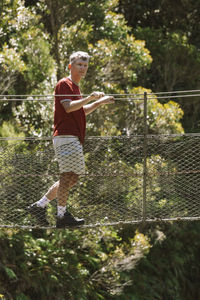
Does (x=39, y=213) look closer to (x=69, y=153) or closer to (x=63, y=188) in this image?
(x=63, y=188)

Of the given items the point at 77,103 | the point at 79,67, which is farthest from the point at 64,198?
the point at 79,67

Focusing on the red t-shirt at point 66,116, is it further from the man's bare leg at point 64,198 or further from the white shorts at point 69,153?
the man's bare leg at point 64,198

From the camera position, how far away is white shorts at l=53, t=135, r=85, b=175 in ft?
7.84

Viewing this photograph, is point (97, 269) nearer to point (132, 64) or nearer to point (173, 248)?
point (173, 248)

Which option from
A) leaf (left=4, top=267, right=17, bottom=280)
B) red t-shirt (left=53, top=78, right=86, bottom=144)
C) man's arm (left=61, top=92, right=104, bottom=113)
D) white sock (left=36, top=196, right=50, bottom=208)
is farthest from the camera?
leaf (left=4, top=267, right=17, bottom=280)

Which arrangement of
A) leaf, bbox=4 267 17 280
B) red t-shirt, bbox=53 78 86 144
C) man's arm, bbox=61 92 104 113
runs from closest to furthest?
man's arm, bbox=61 92 104 113 → red t-shirt, bbox=53 78 86 144 → leaf, bbox=4 267 17 280

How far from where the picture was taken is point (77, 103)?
227 cm

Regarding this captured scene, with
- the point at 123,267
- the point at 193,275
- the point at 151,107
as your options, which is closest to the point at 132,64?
the point at 151,107

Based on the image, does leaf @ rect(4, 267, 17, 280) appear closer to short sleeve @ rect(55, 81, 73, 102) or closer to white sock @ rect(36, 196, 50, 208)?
white sock @ rect(36, 196, 50, 208)

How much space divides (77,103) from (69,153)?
0.26 m

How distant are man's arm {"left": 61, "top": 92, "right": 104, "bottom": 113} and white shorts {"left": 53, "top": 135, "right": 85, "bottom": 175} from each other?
0.49 ft

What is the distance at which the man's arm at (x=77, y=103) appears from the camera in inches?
88.5

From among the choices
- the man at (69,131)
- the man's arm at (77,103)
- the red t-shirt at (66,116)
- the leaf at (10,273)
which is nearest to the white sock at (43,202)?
the man at (69,131)

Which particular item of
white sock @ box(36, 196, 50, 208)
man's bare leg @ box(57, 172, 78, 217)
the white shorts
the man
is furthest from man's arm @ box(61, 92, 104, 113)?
white sock @ box(36, 196, 50, 208)
